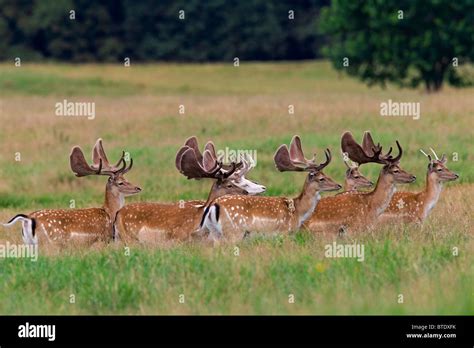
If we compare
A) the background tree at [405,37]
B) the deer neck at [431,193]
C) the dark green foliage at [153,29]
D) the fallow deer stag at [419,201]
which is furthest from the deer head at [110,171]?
the dark green foliage at [153,29]

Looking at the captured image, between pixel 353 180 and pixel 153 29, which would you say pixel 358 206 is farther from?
pixel 153 29

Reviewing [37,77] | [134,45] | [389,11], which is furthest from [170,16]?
[389,11]

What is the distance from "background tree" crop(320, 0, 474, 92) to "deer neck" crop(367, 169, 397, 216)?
27986 millimetres

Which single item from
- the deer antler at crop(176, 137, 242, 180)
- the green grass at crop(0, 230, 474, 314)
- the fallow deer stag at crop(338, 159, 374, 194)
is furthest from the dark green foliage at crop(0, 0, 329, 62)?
the green grass at crop(0, 230, 474, 314)

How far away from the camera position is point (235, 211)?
12.4m

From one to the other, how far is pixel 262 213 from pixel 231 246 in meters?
0.85

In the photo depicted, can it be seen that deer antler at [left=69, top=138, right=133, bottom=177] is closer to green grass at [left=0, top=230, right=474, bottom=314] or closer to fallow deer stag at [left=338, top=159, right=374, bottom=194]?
green grass at [left=0, top=230, right=474, bottom=314]

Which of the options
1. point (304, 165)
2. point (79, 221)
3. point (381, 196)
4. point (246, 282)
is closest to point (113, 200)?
point (79, 221)

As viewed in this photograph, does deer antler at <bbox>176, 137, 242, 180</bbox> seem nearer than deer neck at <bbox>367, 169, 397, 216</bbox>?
No

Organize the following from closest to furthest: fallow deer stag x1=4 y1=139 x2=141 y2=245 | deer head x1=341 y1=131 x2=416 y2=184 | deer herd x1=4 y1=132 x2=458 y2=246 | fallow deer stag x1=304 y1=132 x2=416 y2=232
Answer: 1. deer herd x1=4 y1=132 x2=458 y2=246
2. fallow deer stag x1=4 y1=139 x2=141 y2=245
3. fallow deer stag x1=304 y1=132 x2=416 y2=232
4. deer head x1=341 y1=131 x2=416 y2=184

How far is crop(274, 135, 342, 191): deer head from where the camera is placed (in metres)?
13.2

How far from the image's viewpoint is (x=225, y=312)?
956 cm

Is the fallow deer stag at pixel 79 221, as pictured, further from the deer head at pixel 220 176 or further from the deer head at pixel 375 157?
the deer head at pixel 375 157
